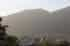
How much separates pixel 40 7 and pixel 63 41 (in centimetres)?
52

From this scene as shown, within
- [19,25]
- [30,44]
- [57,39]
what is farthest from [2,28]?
[57,39]

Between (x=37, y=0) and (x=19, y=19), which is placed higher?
(x=37, y=0)

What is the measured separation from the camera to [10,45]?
1426 mm

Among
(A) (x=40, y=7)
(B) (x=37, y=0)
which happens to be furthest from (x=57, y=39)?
(B) (x=37, y=0)

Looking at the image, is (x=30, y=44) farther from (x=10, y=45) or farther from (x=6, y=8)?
(x=6, y=8)

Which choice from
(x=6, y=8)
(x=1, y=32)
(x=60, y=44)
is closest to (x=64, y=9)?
(x=60, y=44)

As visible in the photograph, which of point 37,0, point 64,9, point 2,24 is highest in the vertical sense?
point 37,0

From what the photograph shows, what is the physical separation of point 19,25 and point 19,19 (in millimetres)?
80

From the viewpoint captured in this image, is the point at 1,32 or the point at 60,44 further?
the point at 1,32

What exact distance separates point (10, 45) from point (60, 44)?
2.18ft

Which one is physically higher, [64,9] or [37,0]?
[37,0]

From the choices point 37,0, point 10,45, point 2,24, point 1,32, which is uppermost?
point 37,0

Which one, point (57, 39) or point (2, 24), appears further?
point (2, 24)

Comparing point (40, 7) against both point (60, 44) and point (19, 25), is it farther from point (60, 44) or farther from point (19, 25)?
point (60, 44)
